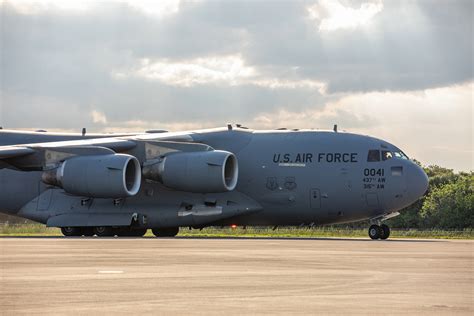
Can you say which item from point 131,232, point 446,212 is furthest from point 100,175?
point 446,212

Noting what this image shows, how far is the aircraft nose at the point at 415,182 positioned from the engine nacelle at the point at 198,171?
6.60 metres

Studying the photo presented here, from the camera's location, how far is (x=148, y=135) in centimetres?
4516

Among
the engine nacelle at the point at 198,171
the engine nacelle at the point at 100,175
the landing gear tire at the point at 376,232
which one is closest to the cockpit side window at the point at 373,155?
the landing gear tire at the point at 376,232

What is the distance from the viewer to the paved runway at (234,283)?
39.7 feet

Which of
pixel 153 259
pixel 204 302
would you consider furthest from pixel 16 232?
pixel 204 302

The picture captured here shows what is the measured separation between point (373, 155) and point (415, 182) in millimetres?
1901

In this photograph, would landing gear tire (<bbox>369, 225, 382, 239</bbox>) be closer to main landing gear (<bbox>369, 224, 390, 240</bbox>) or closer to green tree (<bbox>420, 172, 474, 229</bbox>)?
main landing gear (<bbox>369, 224, 390, 240</bbox>)

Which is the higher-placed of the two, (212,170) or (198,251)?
(212,170)

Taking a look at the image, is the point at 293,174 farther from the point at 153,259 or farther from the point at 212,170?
the point at 153,259

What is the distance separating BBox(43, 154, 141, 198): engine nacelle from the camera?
1575 inches

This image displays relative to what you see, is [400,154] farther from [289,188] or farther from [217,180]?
[217,180]

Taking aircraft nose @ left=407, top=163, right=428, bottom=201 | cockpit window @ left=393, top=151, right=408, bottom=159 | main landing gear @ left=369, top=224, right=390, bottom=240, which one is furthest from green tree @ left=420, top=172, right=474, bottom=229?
main landing gear @ left=369, top=224, right=390, bottom=240

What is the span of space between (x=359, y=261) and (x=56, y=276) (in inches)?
279

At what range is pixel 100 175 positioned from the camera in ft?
131
